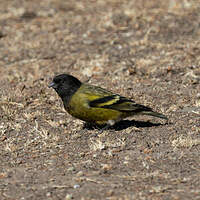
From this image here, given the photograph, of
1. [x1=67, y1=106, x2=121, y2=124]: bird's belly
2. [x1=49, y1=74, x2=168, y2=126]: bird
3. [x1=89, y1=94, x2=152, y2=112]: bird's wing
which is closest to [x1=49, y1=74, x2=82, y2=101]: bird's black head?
[x1=49, y1=74, x2=168, y2=126]: bird

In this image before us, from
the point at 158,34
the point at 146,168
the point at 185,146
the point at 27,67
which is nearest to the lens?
the point at 146,168

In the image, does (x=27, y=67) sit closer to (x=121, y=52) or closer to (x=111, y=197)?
(x=121, y=52)

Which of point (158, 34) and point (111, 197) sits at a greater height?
point (111, 197)

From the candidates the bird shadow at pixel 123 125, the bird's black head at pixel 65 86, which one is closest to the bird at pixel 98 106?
the bird's black head at pixel 65 86

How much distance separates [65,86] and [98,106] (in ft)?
2.07

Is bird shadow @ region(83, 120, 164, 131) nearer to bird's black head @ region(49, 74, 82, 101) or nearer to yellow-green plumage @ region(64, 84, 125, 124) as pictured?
yellow-green plumage @ region(64, 84, 125, 124)

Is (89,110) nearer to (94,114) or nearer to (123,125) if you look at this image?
(94,114)

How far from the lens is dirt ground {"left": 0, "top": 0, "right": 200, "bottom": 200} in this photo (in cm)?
587

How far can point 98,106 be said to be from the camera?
7414 millimetres

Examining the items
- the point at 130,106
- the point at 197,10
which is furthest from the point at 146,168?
the point at 197,10

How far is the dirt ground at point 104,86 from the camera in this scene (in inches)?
231

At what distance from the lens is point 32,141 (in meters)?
7.34

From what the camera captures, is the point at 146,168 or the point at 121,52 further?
the point at 121,52

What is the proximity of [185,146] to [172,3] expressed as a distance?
27.6 ft
